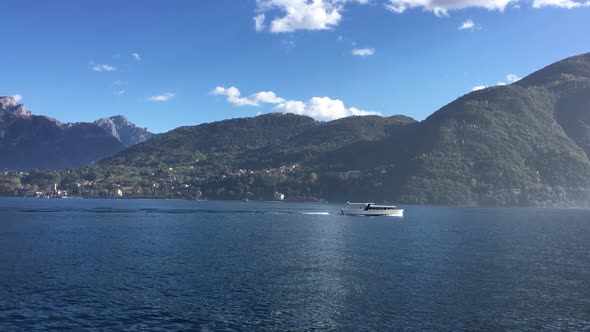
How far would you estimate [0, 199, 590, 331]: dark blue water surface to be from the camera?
163 ft

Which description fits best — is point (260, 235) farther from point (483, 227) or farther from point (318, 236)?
point (483, 227)

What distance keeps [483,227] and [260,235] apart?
71696 millimetres

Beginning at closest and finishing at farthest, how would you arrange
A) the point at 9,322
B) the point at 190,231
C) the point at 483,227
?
the point at 9,322 → the point at 190,231 → the point at 483,227

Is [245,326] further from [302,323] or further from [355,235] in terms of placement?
[355,235]

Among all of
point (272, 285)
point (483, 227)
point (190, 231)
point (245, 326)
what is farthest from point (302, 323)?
point (483, 227)

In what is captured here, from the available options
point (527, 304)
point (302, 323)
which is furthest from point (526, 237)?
point (302, 323)

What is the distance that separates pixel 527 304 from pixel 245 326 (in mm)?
31994

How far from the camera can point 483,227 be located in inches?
6063

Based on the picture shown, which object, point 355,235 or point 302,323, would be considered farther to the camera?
point 355,235

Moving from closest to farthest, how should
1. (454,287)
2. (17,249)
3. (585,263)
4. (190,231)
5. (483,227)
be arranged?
(454,287)
(585,263)
(17,249)
(190,231)
(483,227)

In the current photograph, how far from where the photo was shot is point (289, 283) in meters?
66.2

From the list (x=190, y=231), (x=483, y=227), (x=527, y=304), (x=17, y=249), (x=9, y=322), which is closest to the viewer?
(x=9, y=322)

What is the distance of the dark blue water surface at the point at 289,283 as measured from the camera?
163 feet

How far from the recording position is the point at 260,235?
12469 cm
